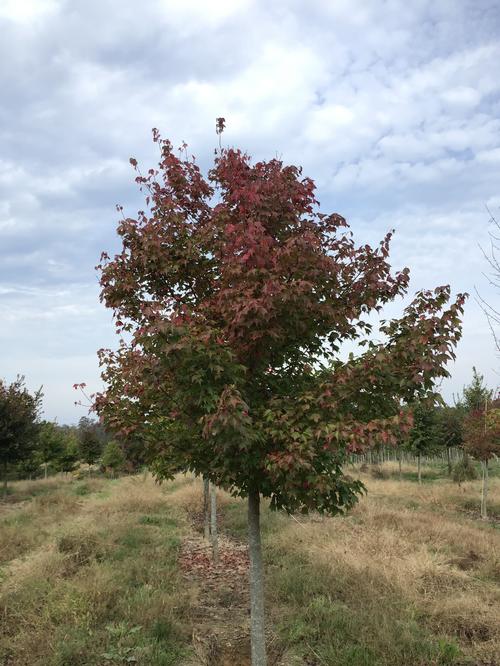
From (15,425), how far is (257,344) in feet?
65.2

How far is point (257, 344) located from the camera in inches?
162

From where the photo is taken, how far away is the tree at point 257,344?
362 cm

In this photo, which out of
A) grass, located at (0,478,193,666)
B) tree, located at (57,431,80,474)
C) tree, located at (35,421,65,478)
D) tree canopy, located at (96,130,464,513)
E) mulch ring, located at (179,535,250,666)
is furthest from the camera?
tree, located at (57,431,80,474)

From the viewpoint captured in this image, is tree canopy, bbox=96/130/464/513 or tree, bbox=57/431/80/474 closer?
tree canopy, bbox=96/130/464/513

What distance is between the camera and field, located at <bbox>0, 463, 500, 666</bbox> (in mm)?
5227

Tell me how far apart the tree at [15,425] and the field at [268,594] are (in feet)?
31.1

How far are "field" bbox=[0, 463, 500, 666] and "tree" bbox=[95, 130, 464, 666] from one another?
1.63 meters

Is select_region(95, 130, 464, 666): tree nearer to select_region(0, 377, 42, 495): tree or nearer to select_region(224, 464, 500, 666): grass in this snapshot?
select_region(224, 464, 500, 666): grass

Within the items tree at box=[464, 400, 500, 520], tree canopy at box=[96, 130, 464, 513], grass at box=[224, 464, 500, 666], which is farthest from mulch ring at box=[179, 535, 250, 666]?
tree at box=[464, 400, 500, 520]

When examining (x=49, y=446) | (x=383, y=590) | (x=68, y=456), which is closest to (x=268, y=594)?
(x=383, y=590)

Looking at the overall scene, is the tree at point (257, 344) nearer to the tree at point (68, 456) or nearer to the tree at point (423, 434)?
the tree at point (423, 434)

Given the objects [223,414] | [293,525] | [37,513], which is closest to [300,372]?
[223,414]

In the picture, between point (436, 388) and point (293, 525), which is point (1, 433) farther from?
point (436, 388)

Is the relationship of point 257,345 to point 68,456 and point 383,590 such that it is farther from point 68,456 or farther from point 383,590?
point 68,456
